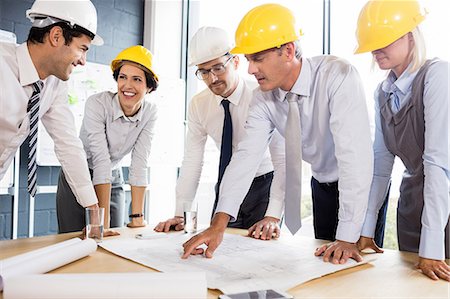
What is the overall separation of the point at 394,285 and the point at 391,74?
30.3 inches

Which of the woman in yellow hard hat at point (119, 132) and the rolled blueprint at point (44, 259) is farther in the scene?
the woman in yellow hard hat at point (119, 132)

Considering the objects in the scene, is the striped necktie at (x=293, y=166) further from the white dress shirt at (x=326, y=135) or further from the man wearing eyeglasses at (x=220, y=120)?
the man wearing eyeglasses at (x=220, y=120)

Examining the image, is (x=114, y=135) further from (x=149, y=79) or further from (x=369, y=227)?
(x=369, y=227)

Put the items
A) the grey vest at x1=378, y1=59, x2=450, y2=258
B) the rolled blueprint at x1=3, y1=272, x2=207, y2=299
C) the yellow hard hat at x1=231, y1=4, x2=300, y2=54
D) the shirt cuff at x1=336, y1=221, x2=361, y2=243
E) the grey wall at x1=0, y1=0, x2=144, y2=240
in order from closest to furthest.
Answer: the rolled blueprint at x1=3, y1=272, x2=207, y2=299 → the shirt cuff at x1=336, y1=221, x2=361, y2=243 → the grey vest at x1=378, y1=59, x2=450, y2=258 → the yellow hard hat at x1=231, y1=4, x2=300, y2=54 → the grey wall at x1=0, y1=0, x2=144, y2=240

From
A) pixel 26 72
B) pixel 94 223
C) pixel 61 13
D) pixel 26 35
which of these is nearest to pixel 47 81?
pixel 26 72

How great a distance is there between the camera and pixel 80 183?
5.82ft

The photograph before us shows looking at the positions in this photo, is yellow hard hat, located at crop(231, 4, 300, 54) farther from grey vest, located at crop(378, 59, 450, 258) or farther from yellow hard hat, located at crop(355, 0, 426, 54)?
grey vest, located at crop(378, 59, 450, 258)

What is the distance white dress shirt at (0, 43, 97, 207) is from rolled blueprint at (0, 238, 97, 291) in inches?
22.5

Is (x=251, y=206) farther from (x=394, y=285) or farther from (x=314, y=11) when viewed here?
(x=314, y=11)

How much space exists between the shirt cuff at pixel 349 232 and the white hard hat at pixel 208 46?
1.09m

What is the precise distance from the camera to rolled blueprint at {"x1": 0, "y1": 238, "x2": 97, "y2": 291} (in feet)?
3.13

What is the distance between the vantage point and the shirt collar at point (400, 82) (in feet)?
4.60

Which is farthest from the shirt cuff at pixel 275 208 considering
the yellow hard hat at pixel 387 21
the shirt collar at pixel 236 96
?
the yellow hard hat at pixel 387 21

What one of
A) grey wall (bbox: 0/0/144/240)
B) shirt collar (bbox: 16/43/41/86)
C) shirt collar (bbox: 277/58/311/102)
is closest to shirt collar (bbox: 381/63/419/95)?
shirt collar (bbox: 277/58/311/102)
